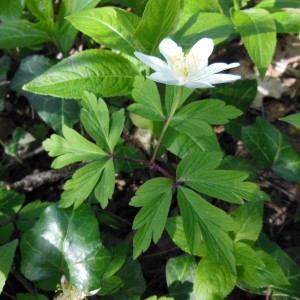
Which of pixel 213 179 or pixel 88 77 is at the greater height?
pixel 88 77

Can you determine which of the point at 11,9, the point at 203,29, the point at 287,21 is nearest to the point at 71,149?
the point at 203,29

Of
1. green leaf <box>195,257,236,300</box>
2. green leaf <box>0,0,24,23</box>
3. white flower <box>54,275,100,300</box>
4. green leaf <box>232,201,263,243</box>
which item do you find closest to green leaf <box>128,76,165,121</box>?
green leaf <box>232,201,263,243</box>

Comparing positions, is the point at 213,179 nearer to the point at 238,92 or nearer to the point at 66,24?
the point at 238,92

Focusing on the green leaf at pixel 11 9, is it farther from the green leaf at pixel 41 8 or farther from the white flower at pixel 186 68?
the white flower at pixel 186 68

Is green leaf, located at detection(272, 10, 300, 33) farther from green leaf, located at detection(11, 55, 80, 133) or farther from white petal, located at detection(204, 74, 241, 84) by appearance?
green leaf, located at detection(11, 55, 80, 133)

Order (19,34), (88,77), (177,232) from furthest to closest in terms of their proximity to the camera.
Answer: (19,34)
(88,77)
(177,232)

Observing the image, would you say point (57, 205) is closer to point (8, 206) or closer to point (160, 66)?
point (8, 206)

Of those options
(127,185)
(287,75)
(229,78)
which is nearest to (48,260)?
(127,185)

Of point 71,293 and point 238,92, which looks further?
point 238,92
